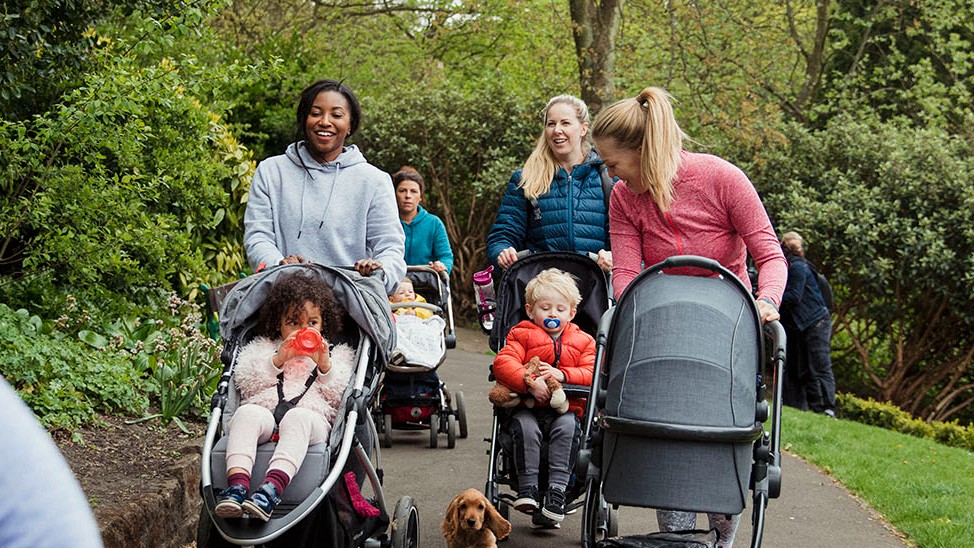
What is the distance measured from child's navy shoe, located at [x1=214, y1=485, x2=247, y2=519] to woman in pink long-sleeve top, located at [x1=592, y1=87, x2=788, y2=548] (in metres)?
→ 1.73

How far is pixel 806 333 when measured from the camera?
1329 cm

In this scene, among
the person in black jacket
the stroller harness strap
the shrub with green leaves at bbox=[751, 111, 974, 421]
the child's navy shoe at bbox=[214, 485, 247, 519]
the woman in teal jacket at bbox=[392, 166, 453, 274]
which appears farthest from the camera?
the shrub with green leaves at bbox=[751, 111, 974, 421]

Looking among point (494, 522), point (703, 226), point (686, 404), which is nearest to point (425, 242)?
point (494, 522)

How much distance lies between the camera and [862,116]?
19.6 meters

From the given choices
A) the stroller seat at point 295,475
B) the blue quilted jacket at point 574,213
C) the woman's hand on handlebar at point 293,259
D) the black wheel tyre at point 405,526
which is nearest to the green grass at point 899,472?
the blue quilted jacket at point 574,213

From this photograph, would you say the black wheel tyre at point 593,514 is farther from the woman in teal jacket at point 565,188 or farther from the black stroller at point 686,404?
the woman in teal jacket at point 565,188

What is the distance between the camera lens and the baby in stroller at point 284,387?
3.99 metres

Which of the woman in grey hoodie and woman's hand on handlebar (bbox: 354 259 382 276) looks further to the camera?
the woman in grey hoodie

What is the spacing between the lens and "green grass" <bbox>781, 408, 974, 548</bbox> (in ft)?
21.5

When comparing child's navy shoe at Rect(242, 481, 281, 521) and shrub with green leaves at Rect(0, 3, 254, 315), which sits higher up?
shrub with green leaves at Rect(0, 3, 254, 315)

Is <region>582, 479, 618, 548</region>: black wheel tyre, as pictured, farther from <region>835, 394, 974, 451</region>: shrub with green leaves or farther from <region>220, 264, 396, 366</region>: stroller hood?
<region>835, 394, 974, 451</region>: shrub with green leaves

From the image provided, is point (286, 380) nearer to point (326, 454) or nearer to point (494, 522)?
point (326, 454)

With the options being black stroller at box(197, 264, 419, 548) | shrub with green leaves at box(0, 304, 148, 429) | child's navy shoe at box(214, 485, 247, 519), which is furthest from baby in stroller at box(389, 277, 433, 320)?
child's navy shoe at box(214, 485, 247, 519)

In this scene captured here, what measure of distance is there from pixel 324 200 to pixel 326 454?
152cm
